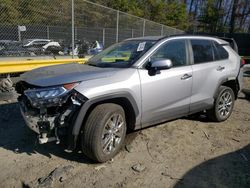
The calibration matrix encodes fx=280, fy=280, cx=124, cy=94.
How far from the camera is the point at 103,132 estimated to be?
12.0ft

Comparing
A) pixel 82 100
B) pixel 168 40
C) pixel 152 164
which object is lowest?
pixel 152 164

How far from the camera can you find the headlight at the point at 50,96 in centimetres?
336

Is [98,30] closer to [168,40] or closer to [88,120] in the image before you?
[168,40]

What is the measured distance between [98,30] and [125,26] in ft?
6.82

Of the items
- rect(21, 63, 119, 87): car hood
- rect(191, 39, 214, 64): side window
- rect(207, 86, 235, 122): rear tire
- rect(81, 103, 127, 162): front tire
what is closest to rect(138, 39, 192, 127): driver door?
rect(191, 39, 214, 64): side window

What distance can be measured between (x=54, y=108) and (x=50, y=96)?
0.56 ft

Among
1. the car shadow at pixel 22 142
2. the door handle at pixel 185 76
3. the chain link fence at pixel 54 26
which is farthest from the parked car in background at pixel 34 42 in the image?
the door handle at pixel 185 76

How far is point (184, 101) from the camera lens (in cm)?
468

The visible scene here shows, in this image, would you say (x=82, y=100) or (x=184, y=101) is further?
(x=184, y=101)

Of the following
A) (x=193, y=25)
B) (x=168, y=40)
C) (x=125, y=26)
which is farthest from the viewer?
→ (x=193, y=25)

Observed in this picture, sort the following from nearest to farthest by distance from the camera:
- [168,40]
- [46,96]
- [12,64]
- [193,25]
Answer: [46,96] < [168,40] < [12,64] < [193,25]

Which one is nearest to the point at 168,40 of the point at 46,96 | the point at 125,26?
the point at 46,96

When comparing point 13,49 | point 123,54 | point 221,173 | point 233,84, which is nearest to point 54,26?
point 13,49

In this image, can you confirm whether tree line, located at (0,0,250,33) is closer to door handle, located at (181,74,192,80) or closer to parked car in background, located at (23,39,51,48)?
parked car in background, located at (23,39,51,48)
